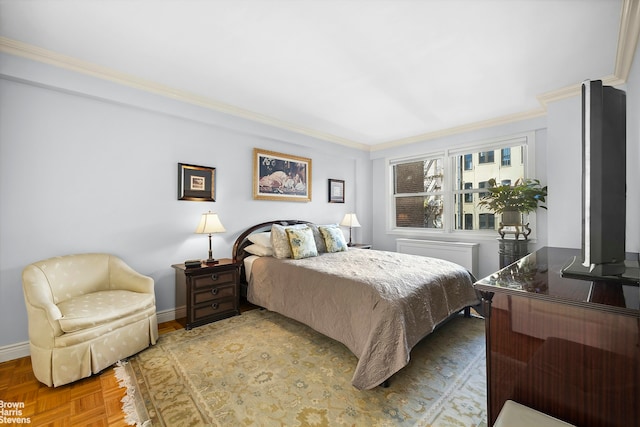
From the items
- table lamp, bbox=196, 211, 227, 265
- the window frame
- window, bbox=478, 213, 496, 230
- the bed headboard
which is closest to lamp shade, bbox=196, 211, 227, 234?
table lamp, bbox=196, 211, 227, 265

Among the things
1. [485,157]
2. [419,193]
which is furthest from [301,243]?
[485,157]

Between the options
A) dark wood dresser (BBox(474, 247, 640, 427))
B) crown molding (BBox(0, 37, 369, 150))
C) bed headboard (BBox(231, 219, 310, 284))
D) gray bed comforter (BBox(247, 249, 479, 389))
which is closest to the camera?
dark wood dresser (BBox(474, 247, 640, 427))

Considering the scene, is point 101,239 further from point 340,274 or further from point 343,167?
point 343,167

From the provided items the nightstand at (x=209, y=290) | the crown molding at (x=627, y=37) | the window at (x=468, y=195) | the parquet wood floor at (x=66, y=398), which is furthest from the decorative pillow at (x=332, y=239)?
the crown molding at (x=627, y=37)

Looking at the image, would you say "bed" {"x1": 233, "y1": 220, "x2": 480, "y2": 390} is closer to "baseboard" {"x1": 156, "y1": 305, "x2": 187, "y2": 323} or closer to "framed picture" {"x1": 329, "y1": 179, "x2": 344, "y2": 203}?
"baseboard" {"x1": 156, "y1": 305, "x2": 187, "y2": 323}

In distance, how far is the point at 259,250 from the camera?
3525 mm

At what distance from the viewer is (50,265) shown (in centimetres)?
232

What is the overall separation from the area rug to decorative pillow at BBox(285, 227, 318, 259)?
3.04 feet

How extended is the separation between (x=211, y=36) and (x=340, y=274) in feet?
7.18

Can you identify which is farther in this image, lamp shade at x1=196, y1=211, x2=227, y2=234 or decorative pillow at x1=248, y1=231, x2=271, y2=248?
decorative pillow at x1=248, y1=231, x2=271, y2=248

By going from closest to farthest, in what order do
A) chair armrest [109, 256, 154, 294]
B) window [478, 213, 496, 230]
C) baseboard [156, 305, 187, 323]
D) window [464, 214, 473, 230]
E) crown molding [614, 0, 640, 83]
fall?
crown molding [614, 0, 640, 83], chair armrest [109, 256, 154, 294], baseboard [156, 305, 187, 323], window [478, 213, 496, 230], window [464, 214, 473, 230]

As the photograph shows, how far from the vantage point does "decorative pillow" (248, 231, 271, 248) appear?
3574 millimetres

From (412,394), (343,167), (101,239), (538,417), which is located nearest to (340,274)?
(412,394)

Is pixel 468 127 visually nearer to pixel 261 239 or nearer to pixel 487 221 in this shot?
pixel 487 221
